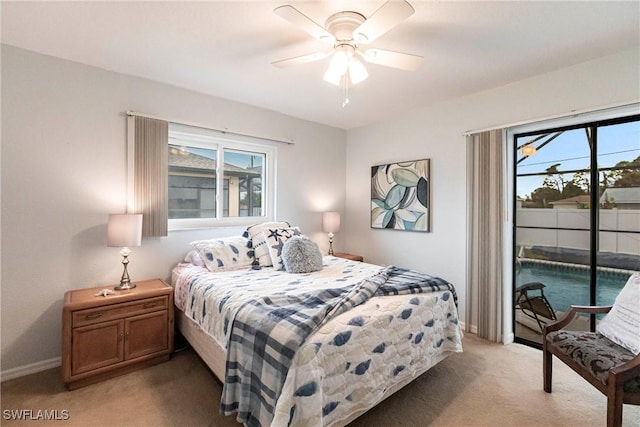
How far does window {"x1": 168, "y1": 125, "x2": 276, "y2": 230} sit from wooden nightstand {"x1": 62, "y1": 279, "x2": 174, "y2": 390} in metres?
0.83

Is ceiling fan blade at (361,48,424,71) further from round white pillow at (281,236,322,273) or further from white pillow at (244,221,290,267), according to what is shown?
white pillow at (244,221,290,267)

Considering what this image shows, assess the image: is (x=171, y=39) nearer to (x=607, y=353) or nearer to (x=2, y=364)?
(x=2, y=364)

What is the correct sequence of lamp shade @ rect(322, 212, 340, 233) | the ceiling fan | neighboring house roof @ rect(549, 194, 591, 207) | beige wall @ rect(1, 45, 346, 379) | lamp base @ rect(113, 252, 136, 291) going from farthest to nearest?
1. lamp shade @ rect(322, 212, 340, 233)
2. neighboring house roof @ rect(549, 194, 591, 207)
3. lamp base @ rect(113, 252, 136, 291)
4. beige wall @ rect(1, 45, 346, 379)
5. the ceiling fan

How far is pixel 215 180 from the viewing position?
132 inches

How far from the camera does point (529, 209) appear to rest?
2.92 m

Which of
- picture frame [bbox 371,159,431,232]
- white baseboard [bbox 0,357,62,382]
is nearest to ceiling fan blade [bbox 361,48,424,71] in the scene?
picture frame [bbox 371,159,431,232]

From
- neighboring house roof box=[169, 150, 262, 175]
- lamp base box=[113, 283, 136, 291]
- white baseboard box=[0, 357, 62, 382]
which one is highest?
neighboring house roof box=[169, 150, 262, 175]

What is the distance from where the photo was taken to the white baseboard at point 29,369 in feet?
7.24

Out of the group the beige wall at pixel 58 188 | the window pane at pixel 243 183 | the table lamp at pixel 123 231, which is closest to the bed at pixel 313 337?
the table lamp at pixel 123 231

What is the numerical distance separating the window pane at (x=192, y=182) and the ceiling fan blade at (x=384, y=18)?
84.8 inches

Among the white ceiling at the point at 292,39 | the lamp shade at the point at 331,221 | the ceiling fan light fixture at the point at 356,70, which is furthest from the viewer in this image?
the lamp shade at the point at 331,221

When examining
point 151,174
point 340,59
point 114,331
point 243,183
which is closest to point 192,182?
point 151,174

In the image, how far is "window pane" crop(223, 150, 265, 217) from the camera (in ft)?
11.4

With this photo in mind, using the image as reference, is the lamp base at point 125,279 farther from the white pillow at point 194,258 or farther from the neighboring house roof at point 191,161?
the neighboring house roof at point 191,161
